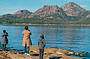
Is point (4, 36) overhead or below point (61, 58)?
overhead

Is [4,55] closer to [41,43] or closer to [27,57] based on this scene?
[27,57]

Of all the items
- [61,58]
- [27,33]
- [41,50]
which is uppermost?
[27,33]

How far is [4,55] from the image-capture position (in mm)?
15531

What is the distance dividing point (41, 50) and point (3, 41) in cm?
499

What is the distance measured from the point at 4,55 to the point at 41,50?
3.47 meters

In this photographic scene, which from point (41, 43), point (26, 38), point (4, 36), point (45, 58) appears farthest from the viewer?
point (4, 36)

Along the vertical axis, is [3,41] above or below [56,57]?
above

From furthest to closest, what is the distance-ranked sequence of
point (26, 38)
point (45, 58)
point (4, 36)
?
1. point (4, 36)
2. point (26, 38)
3. point (45, 58)

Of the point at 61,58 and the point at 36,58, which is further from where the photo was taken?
the point at 61,58

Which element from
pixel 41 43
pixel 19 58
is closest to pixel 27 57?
pixel 19 58

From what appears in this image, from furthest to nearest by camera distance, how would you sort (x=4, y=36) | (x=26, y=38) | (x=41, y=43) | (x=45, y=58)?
(x=4, y=36), (x=26, y=38), (x=45, y=58), (x=41, y=43)

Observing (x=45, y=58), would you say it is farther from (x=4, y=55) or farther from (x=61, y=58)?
(x=4, y=55)

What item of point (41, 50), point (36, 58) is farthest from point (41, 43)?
point (36, 58)

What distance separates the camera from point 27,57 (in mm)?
14719
